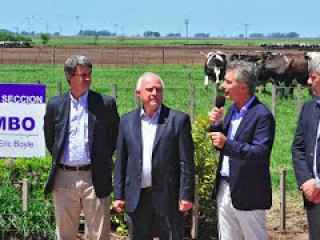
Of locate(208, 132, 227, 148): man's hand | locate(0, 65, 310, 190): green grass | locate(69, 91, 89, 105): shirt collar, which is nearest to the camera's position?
locate(208, 132, 227, 148): man's hand

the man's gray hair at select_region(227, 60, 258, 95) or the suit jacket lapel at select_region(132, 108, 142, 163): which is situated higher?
the man's gray hair at select_region(227, 60, 258, 95)

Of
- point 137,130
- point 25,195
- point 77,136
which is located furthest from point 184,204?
point 25,195

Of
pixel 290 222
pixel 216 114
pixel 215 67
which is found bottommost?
pixel 290 222

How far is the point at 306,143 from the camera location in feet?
19.9

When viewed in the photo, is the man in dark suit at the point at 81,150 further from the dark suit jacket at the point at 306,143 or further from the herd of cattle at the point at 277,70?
the herd of cattle at the point at 277,70

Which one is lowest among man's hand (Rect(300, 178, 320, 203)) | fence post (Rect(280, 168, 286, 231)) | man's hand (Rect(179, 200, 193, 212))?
fence post (Rect(280, 168, 286, 231))

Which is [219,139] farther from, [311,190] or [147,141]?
[311,190]

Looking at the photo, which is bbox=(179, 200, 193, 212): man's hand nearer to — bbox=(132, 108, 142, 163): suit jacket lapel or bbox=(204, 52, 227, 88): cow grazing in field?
bbox=(132, 108, 142, 163): suit jacket lapel

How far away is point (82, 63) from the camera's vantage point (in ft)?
21.1

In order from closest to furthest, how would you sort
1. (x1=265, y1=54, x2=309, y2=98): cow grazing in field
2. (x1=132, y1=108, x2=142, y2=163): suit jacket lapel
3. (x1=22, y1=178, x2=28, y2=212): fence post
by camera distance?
(x1=132, y1=108, x2=142, y2=163): suit jacket lapel < (x1=22, y1=178, x2=28, y2=212): fence post < (x1=265, y1=54, x2=309, y2=98): cow grazing in field

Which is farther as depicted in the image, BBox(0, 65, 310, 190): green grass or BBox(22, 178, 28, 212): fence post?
BBox(0, 65, 310, 190): green grass

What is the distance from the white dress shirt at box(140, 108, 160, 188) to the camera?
6121 mm

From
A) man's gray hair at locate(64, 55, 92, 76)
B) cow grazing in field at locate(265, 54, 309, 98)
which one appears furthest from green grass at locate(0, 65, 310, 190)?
man's gray hair at locate(64, 55, 92, 76)

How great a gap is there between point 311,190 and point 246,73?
0.99 m
